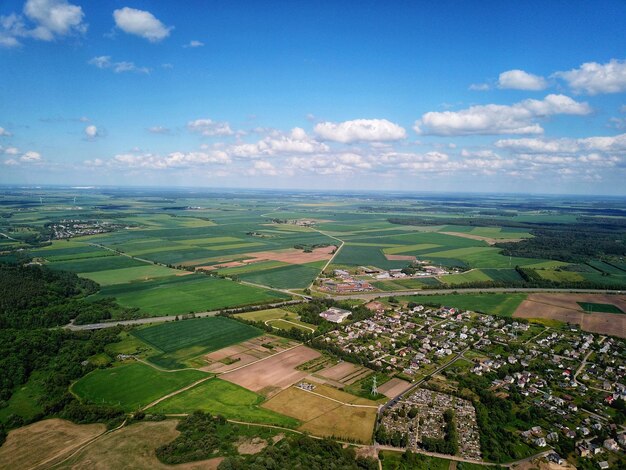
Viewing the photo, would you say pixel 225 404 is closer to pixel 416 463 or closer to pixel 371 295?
pixel 416 463

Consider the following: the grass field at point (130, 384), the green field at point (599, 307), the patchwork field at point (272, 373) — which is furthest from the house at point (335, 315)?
the green field at point (599, 307)

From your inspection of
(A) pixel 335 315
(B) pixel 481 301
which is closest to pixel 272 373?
(A) pixel 335 315

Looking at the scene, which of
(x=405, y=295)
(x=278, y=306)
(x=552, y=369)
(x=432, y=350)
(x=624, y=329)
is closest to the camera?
(x=552, y=369)

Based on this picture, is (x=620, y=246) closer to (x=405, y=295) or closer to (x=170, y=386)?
(x=405, y=295)

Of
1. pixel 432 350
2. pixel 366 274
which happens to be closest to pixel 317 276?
pixel 366 274

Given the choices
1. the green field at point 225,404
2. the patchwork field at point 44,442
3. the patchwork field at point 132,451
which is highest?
the green field at point 225,404

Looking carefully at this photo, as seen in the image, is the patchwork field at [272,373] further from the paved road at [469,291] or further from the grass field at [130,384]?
the paved road at [469,291]
